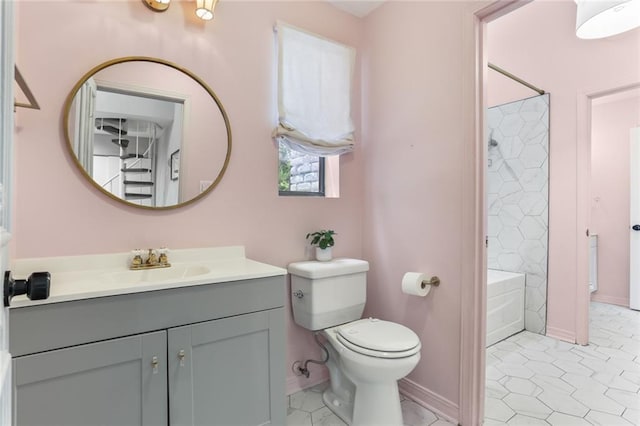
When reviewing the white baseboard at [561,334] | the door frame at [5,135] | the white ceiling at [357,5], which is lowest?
the white baseboard at [561,334]

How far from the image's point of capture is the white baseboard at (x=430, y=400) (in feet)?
5.65

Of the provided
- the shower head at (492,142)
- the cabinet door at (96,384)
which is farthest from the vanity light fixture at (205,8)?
the shower head at (492,142)

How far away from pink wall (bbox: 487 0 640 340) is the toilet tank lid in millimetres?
1852

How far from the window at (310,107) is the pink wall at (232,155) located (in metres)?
0.09

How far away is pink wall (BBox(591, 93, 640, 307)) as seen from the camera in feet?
11.9

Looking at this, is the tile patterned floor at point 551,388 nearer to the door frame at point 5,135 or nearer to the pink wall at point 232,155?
the pink wall at point 232,155

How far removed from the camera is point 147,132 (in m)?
1.64

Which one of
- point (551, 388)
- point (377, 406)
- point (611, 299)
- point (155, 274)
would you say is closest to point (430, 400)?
point (377, 406)

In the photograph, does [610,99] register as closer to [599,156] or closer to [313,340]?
[599,156]

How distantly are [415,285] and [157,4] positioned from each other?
1901 mm

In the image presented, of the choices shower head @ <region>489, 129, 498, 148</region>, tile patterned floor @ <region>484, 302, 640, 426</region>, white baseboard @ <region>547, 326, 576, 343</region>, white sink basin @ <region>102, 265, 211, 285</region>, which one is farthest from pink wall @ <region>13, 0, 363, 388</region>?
white baseboard @ <region>547, 326, 576, 343</region>

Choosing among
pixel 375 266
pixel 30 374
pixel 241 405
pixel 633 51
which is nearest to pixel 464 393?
pixel 375 266

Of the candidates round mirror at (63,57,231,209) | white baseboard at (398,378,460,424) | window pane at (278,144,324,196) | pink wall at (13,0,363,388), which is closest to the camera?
pink wall at (13,0,363,388)

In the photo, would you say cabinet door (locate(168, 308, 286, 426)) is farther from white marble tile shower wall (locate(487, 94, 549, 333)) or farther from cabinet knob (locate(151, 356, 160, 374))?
white marble tile shower wall (locate(487, 94, 549, 333))
